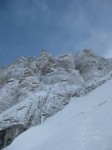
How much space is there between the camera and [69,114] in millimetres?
20094

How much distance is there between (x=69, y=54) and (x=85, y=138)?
22.7 m

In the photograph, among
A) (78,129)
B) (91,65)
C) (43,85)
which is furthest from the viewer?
(91,65)

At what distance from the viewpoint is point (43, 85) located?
1076 inches

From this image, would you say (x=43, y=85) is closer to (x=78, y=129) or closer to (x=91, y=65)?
(x=91, y=65)

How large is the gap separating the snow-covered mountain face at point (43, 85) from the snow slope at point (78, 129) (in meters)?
1.86

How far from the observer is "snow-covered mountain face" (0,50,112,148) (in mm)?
22703

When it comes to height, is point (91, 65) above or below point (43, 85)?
above

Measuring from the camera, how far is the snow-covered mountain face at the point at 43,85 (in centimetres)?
2270

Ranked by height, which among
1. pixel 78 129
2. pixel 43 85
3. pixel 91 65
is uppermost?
pixel 91 65

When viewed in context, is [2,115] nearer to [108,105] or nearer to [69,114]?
[69,114]

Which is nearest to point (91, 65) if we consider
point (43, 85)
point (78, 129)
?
point (43, 85)

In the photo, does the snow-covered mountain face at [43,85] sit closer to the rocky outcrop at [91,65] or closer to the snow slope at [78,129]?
the rocky outcrop at [91,65]

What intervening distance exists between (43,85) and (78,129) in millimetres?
12111

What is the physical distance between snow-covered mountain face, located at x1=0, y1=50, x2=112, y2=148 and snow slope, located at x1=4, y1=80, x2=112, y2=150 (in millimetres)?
1857
